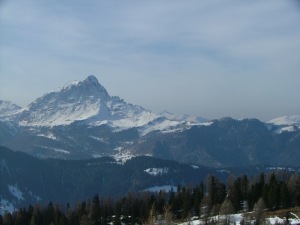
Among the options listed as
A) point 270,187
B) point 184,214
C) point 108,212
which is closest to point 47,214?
point 108,212

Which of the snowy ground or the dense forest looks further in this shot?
the dense forest

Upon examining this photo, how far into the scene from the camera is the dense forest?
120000 millimetres

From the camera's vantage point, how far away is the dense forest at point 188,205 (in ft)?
394

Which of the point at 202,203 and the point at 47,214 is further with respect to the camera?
the point at 47,214

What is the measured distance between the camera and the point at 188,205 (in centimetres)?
13162

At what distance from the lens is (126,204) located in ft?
474

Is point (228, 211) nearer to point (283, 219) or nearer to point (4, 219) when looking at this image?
point (283, 219)

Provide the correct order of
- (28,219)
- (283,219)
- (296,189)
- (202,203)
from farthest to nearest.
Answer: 1. (28,219)
2. (202,203)
3. (296,189)
4. (283,219)

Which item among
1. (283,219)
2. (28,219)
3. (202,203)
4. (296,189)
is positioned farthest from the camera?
(28,219)

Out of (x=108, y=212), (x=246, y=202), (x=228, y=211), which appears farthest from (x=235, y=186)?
(x=108, y=212)

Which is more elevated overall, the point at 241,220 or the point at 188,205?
the point at 188,205

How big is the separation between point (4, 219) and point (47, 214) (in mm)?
10720

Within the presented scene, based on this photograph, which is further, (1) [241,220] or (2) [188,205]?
(2) [188,205]

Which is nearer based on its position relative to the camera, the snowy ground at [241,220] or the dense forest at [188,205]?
the snowy ground at [241,220]
